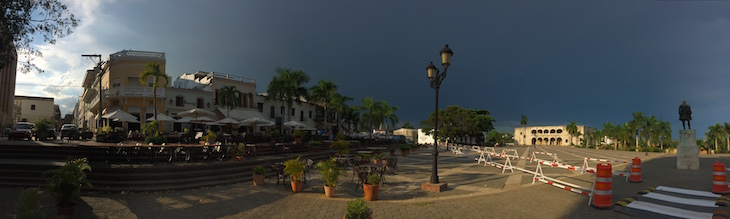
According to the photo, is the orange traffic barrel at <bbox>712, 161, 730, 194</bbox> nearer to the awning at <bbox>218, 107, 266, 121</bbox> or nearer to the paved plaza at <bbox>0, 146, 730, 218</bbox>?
the paved plaza at <bbox>0, 146, 730, 218</bbox>

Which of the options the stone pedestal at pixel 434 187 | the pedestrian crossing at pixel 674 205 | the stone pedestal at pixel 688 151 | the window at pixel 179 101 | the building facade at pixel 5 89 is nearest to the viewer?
the pedestrian crossing at pixel 674 205

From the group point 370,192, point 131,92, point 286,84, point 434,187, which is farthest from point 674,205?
point 131,92

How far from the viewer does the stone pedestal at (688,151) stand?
15891mm

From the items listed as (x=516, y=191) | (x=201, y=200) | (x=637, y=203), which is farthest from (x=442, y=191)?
(x=201, y=200)

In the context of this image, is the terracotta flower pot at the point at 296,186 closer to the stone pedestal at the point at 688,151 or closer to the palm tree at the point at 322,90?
the stone pedestal at the point at 688,151

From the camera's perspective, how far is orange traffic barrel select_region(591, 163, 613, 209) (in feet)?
23.7

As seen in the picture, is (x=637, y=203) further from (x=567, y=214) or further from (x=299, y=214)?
(x=299, y=214)

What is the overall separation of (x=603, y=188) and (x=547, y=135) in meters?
141

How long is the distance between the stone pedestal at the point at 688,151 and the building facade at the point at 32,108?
107446 mm

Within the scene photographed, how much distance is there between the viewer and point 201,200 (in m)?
8.48

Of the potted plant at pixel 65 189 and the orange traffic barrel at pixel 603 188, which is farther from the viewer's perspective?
the orange traffic barrel at pixel 603 188

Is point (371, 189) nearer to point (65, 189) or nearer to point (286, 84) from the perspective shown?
point (65, 189)

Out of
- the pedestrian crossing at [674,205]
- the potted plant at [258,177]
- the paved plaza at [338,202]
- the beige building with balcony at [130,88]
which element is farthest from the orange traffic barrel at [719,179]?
the beige building with balcony at [130,88]

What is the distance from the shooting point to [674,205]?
751 cm
